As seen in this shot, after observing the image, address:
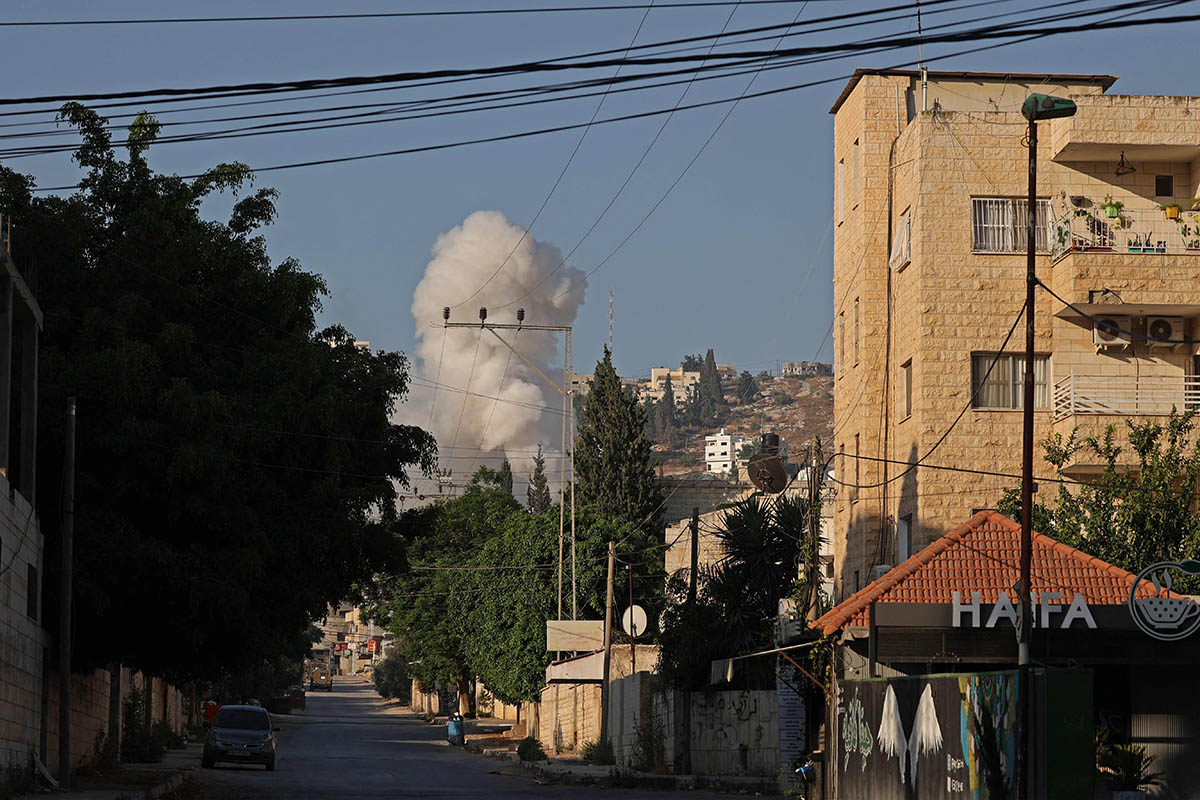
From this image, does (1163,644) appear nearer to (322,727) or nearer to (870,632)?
(870,632)

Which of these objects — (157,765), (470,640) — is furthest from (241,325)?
(470,640)

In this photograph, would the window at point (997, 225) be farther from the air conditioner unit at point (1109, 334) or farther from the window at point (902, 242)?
the air conditioner unit at point (1109, 334)

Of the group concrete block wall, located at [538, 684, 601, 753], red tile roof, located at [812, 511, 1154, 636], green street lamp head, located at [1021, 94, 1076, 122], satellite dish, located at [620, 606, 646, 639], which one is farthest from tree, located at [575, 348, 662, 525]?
green street lamp head, located at [1021, 94, 1076, 122]

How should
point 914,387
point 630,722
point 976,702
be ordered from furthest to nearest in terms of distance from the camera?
1. point 630,722
2. point 914,387
3. point 976,702

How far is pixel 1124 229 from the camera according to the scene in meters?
36.2

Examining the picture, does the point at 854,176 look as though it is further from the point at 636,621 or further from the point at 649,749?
the point at 649,749

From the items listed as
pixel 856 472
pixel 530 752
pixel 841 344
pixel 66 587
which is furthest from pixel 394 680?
pixel 66 587

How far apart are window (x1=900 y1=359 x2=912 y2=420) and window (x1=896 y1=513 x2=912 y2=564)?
249cm

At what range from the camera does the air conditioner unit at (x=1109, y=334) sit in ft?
117

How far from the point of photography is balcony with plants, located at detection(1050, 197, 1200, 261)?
35.7 m

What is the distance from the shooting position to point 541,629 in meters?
64.0

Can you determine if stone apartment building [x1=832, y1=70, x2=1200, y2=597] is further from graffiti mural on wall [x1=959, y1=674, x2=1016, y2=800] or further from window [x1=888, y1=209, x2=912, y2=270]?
graffiti mural on wall [x1=959, y1=674, x2=1016, y2=800]

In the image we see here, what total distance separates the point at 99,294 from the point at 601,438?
64.9 metres

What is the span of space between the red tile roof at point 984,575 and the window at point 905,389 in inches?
464
